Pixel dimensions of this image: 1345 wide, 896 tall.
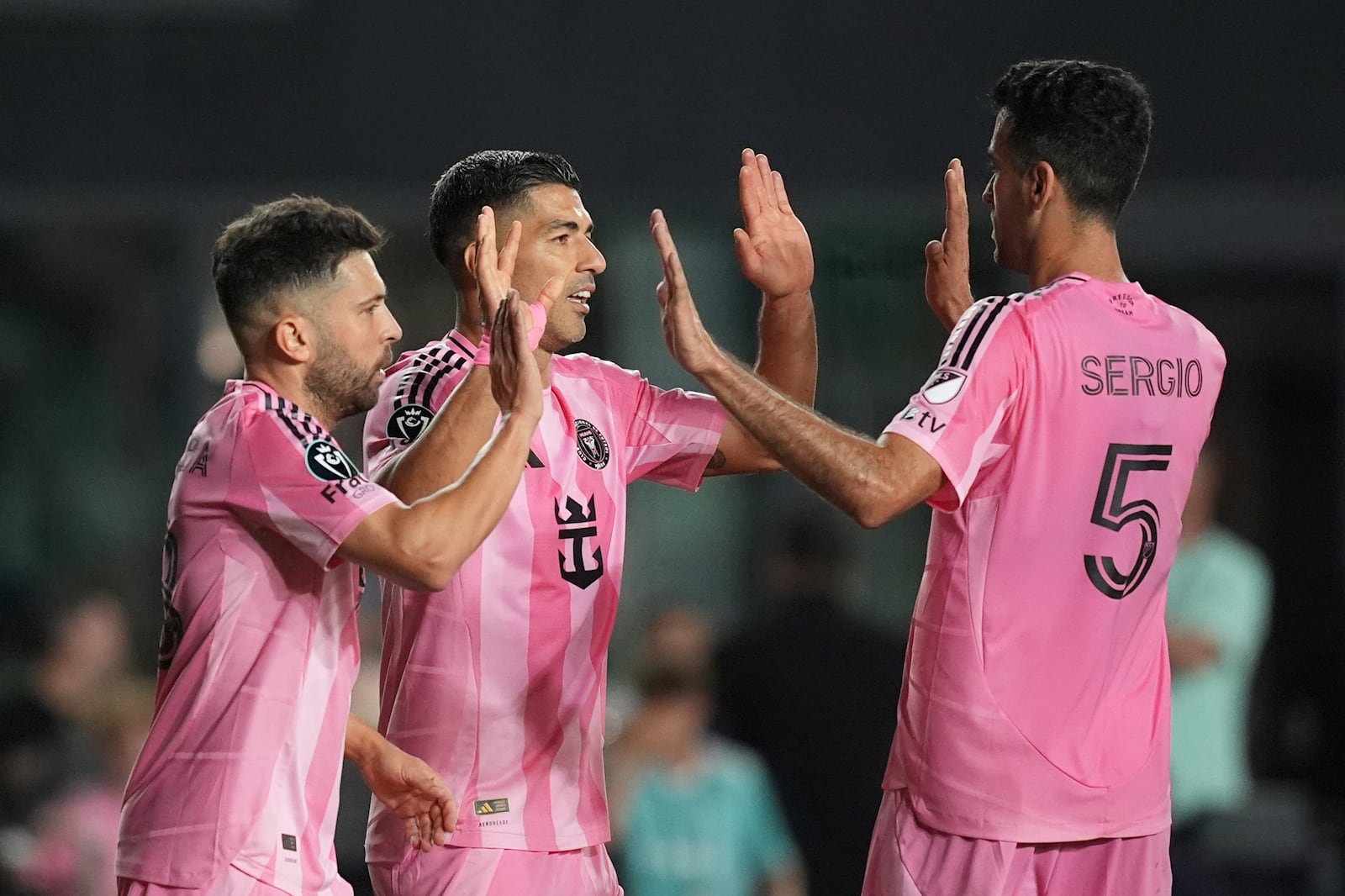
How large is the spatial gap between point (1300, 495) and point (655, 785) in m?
4.13

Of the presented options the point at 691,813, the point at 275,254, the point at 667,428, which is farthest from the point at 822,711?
the point at 275,254

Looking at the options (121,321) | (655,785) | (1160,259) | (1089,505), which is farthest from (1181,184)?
(1089,505)

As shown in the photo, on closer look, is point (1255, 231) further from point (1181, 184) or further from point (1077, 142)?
point (1077, 142)

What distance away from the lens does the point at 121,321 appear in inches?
301

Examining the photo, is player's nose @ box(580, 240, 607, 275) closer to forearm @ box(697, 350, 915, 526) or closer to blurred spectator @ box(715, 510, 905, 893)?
forearm @ box(697, 350, 915, 526)

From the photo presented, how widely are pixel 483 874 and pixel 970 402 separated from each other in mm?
1133

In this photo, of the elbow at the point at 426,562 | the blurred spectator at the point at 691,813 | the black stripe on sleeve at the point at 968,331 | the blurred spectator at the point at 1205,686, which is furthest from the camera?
the blurred spectator at the point at 1205,686

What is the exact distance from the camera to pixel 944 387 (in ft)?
8.76

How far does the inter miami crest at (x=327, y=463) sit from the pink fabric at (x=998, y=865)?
1029 millimetres

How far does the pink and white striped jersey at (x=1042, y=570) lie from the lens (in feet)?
8.86

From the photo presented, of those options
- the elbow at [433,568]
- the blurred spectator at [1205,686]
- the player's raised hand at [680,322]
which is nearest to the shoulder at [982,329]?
the player's raised hand at [680,322]

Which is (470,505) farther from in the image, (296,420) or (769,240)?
(769,240)

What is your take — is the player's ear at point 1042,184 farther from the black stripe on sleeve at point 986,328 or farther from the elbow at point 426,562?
the elbow at point 426,562

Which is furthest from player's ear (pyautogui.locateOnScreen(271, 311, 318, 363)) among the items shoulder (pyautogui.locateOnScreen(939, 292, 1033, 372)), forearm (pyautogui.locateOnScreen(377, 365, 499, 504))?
shoulder (pyautogui.locateOnScreen(939, 292, 1033, 372))
